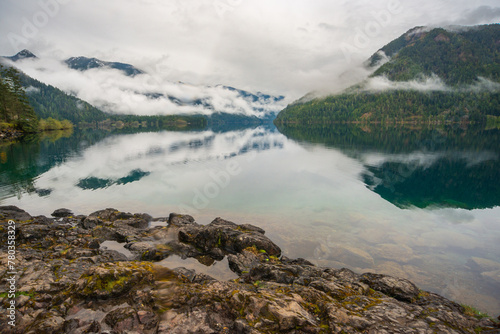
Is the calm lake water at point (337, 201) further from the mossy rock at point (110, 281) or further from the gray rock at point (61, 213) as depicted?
the mossy rock at point (110, 281)

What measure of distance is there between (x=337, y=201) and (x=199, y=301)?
29383mm

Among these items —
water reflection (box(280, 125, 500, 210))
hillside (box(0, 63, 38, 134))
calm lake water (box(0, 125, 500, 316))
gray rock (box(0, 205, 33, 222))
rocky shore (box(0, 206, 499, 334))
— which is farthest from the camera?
hillside (box(0, 63, 38, 134))

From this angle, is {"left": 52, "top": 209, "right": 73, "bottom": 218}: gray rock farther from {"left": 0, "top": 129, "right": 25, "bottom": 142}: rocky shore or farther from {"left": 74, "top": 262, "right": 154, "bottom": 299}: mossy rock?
{"left": 0, "top": 129, "right": 25, "bottom": 142}: rocky shore

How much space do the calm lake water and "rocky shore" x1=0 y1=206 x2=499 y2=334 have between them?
5.42 metres

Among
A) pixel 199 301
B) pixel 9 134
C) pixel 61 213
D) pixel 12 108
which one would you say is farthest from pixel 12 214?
pixel 12 108

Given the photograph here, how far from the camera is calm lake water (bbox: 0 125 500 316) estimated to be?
20797mm

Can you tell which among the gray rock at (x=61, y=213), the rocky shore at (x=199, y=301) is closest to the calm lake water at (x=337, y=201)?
the gray rock at (x=61, y=213)

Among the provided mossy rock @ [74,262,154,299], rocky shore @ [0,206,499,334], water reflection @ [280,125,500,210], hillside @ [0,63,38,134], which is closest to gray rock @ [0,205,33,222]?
rocky shore @ [0,206,499,334]

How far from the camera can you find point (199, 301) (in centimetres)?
1202

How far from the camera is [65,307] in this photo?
1147 cm

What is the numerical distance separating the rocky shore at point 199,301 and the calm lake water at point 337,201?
5423 mm

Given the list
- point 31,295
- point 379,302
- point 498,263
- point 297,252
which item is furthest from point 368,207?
point 31,295

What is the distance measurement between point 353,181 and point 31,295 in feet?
158

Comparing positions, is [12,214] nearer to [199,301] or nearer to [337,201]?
[199,301]
